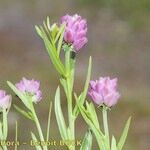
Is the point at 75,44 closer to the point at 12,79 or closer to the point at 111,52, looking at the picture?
the point at 12,79

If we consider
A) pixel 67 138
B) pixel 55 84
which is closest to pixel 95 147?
pixel 55 84

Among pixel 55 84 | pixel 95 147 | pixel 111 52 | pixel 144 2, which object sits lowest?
pixel 95 147

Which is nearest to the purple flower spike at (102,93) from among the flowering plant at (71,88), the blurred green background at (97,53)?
the flowering plant at (71,88)

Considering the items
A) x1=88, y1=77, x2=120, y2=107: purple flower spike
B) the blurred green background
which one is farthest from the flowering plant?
the blurred green background

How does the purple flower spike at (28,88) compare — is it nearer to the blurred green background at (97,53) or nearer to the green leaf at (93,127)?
the green leaf at (93,127)

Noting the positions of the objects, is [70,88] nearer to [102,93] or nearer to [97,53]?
[102,93]

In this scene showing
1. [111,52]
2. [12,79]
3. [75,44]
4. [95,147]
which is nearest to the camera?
[75,44]

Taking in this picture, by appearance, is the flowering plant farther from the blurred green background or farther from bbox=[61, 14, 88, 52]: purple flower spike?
the blurred green background
